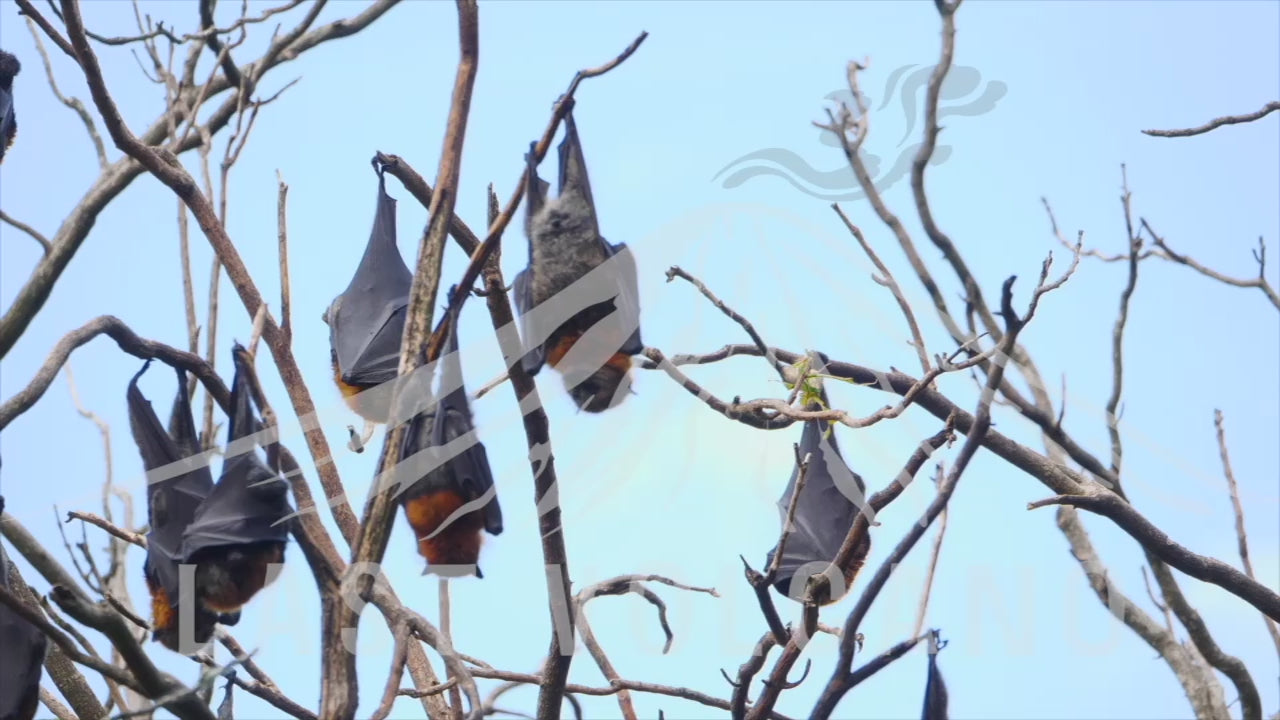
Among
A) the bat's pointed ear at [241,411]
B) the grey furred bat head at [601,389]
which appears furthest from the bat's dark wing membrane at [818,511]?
the bat's pointed ear at [241,411]

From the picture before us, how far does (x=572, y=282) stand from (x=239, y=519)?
156 centimetres

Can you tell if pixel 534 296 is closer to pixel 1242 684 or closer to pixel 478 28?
pixel 478 28

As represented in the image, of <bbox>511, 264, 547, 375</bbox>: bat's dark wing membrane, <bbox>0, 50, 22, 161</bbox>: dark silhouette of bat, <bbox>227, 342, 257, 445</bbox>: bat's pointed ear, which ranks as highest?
<bbox>0, 50, 22, 161</bbox>: dark silhouette of bat

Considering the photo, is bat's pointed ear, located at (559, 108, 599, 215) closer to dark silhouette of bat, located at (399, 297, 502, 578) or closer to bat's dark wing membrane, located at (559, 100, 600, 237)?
bat's dark wing membrane, located at (559, 100, 600, 237)

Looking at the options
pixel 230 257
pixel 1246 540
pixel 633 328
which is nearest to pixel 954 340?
pixel 1246 540

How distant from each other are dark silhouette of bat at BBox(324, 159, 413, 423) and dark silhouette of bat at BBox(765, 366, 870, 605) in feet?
7.82

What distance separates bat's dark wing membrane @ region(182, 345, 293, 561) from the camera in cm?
473

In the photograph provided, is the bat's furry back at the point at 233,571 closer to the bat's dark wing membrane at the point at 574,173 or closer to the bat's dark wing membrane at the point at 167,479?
the bat's dark wing membrane at the point at 167,479

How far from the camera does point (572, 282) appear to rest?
194 inches

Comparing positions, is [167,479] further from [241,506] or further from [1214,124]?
[1214,124]

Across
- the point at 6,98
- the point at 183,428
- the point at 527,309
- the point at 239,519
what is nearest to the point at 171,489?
the point at 183,428

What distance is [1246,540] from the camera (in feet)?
24.0

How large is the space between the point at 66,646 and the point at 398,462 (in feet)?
3.09

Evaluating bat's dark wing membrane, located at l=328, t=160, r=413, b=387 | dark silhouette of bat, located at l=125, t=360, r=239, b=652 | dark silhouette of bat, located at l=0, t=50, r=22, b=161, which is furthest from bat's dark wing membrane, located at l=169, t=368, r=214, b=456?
dark silhouette of bat, located at l=0, t=50, r=22, b=161
